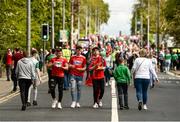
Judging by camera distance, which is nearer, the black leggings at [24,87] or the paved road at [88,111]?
the paved road at [88,111]

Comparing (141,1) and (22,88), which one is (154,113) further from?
(141,1)

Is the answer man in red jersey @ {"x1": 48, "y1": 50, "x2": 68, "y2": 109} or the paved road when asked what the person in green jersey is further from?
man in red jersey @ {"x1": 48, "y1": 50, "x2": 68, "y2": 109}

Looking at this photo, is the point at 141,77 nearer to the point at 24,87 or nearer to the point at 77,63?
the point at 77,63

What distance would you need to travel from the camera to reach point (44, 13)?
69.5m

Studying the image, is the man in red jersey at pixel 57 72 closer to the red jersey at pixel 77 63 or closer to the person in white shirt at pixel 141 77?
the red jersey at pixel 77 63

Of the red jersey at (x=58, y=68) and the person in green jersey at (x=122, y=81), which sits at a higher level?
the red jersey at (x=58, y=68)

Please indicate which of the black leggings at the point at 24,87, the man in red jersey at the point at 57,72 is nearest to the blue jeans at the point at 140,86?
the man in red jersey at the point at 57,72

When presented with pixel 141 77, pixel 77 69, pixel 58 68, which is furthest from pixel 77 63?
pixel 141 77

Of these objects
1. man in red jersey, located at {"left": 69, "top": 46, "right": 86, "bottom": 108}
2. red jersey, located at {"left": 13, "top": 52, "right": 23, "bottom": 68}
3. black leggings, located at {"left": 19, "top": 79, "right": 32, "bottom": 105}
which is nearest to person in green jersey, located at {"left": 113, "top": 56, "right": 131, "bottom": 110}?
man in red jersey, located at {"left": 69, "top": 46, "right": 86, "bottom": 108}

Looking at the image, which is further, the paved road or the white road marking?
the paved road

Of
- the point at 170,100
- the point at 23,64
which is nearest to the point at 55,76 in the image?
the point at 23,64

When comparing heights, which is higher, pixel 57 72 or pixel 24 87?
pixel 57 72

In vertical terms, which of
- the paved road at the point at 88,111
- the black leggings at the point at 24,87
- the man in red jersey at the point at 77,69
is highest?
the man in red jersey at the point at 77,69

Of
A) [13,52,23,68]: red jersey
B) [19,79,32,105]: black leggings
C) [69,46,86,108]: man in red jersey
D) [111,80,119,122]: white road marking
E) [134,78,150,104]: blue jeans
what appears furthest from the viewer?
[13,52,23,68]: red jersey
